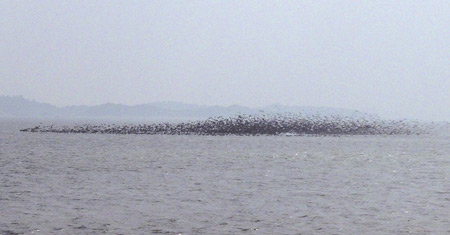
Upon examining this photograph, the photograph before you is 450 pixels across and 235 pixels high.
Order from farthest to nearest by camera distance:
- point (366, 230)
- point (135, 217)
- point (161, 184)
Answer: point (161, 184), point (135, 217), point (366, 230)

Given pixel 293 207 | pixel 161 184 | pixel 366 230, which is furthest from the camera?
pixel 161 184

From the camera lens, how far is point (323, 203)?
29.9 m

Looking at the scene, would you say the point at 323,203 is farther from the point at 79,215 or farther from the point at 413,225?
the point at 79,215

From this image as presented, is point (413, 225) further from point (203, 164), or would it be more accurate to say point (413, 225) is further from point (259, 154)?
point (259, 154)

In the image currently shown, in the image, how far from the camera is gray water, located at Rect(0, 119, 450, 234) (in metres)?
24.4

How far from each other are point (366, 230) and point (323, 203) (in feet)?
20.8

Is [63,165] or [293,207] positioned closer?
[293,207]

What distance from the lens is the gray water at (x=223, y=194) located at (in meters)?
24.4

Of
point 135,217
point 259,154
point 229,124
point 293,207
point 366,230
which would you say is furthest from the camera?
point 229,124

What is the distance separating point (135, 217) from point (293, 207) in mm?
7316

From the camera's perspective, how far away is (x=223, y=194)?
3309 cm

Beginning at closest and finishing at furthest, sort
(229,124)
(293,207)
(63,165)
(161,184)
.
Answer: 1. (293,207)
2. (161,184)
3. (63,165)
4. (229,124)

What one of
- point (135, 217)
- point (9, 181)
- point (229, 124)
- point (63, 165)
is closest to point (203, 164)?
point (63, 165)

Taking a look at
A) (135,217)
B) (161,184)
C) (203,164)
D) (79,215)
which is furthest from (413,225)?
(203,164)
